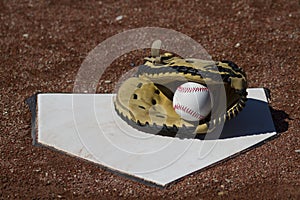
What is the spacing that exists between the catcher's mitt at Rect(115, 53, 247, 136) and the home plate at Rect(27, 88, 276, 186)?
136 millimetres

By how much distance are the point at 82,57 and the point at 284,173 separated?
294 centimetres

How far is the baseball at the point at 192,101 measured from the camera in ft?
20.2

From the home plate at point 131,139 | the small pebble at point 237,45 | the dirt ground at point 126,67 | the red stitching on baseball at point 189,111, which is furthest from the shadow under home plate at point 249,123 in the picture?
the small pebble at point 237,45

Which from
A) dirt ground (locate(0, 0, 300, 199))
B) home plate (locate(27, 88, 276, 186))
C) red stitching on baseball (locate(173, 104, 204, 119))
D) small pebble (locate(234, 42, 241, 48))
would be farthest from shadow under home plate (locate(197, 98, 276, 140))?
small pebble (locate(234, 42, 241, 48))

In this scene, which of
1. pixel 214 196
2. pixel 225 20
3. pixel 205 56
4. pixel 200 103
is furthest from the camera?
pixel 225 20

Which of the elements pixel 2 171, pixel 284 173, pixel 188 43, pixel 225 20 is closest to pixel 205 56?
pixel 188 43

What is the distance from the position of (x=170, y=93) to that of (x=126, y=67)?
1167 mm

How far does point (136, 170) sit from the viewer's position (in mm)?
6055

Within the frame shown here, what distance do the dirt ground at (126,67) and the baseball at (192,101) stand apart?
0.52 m

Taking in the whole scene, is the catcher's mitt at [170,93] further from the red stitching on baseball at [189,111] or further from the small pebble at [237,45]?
the small pebble at [237,45]

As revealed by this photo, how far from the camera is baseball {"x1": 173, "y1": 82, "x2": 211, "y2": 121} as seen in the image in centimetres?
616

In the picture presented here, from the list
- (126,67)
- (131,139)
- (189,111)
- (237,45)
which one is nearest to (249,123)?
(189,111)

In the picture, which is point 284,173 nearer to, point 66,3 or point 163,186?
point 163,186

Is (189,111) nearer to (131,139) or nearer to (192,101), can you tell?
(192,101)
